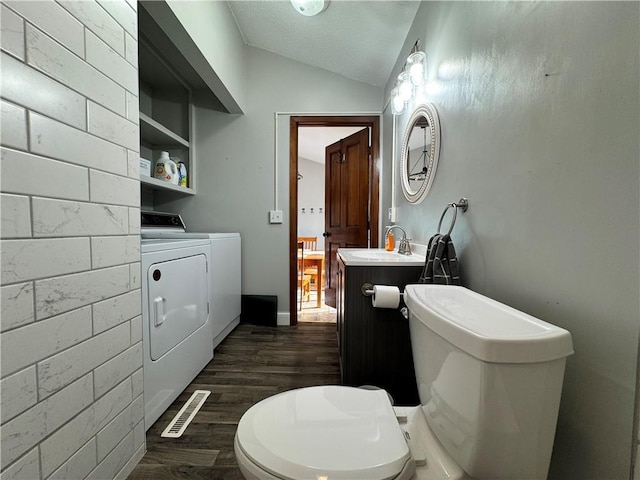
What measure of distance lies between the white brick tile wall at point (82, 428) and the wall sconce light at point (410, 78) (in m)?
2.03

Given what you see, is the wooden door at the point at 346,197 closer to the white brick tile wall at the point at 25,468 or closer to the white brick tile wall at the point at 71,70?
the white brick tile wall at the point at 71,70

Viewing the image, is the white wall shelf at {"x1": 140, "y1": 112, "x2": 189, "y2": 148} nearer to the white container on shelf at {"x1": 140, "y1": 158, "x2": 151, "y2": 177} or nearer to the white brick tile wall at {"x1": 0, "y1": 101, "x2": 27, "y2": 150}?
the white container on shelf at {"x1": 140, "y1": 158, "x2": 151, "y2": 177}

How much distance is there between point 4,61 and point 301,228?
5557 mm

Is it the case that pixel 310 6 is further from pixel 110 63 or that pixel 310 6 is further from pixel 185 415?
pixel 185 415

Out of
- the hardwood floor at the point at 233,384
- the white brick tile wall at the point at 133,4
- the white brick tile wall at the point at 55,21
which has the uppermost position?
the white brick tile wall at the point at 133,4

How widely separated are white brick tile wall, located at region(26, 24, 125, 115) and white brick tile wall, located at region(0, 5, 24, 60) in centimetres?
2

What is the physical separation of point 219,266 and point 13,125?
145cm

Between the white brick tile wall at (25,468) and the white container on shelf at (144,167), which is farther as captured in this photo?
the white container on shelf at (144,167)

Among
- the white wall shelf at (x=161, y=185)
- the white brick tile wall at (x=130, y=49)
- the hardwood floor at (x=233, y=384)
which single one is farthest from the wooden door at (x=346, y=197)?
the white brick tile wall at (x=130, y=49)

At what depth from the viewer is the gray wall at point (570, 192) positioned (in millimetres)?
493

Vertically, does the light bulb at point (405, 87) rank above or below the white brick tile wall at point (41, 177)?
above

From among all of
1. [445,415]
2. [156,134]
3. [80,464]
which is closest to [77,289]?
[80,464]

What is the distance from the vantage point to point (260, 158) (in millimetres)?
2475

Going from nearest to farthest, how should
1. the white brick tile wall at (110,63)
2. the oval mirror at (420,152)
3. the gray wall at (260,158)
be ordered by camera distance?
the white brick tile wall at (110,63)
the oval mirror at (420,152)
the gray wall at (260,158)
